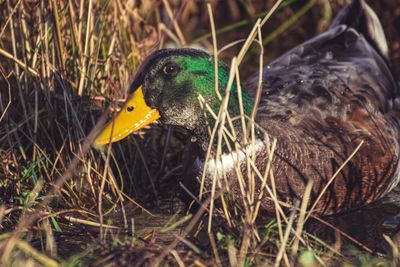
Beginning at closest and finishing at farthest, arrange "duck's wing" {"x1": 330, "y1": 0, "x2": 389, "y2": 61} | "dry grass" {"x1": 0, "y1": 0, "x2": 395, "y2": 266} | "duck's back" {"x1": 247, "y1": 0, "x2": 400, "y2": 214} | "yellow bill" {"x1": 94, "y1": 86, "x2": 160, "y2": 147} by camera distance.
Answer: "dry grass" {"x1": 0, "y1": 0, "x2": 395, "y2": 266}
"yellow bill" {"x1": 94, "y1": 86, "x2": 160, "y2": 147}
"duck's back" {"x1": 247, "y1": 0, "x2": 400, "y2": 214}
"duck's wing" {"x1": 330, "y1": 0, "x2": 389, "y2": 61}

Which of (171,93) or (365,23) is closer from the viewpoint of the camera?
(171,93)

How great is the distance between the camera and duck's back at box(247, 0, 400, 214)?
543 cm

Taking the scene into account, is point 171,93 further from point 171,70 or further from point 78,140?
point 78,140

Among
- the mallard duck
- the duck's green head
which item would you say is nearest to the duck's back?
the mallard duck

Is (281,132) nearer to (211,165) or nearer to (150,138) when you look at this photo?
(211,165)

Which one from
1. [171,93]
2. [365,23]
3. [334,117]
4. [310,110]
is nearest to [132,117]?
[171,93]

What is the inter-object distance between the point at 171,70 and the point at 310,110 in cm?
116

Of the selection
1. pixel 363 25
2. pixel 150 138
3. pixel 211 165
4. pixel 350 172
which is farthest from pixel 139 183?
pixel 363 25

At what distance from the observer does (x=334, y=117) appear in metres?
5.86

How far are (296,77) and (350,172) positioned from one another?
0.98 m

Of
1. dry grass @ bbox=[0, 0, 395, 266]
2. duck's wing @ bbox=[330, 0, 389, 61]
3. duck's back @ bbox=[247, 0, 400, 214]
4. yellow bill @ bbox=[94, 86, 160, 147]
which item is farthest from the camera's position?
duck's wing @ bbox=[330, 0, 389, 61]

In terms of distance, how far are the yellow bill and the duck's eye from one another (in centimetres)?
19

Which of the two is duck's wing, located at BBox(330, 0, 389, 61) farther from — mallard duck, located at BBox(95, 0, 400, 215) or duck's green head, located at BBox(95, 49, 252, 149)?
duck's green head, located at BBox(95, 49, 252, 149)

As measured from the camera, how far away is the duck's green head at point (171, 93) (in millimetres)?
5117
